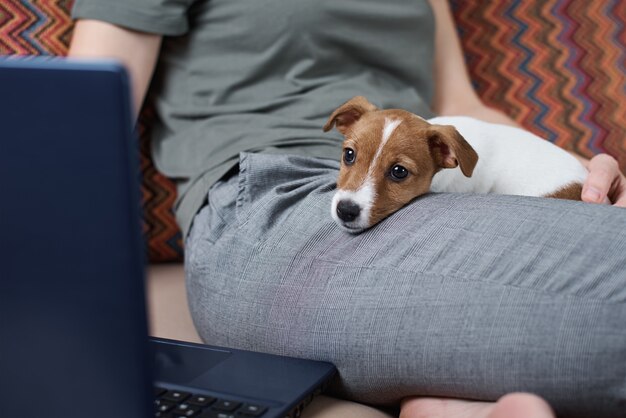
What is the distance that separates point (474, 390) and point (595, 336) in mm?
160

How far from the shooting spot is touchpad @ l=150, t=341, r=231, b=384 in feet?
3.10

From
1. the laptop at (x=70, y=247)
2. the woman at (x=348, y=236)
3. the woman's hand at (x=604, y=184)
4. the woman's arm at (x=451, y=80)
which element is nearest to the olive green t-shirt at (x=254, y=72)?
the woman at (x=348, y=236)

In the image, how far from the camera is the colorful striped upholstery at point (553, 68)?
5.34 feet

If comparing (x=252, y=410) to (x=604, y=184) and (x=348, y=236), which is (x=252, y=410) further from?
(x=604, y=184)

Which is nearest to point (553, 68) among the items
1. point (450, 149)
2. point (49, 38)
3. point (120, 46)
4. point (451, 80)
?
point (451, 80)

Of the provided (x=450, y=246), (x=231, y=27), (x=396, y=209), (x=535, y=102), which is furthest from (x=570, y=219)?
(x=535, y=102)

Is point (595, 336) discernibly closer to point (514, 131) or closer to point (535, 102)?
point (514, 131)

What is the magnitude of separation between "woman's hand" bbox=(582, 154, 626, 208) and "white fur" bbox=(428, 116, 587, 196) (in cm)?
4

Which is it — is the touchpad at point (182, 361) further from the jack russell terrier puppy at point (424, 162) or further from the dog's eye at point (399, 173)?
the dog's eye at point (399, 173)

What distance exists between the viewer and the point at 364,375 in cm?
95

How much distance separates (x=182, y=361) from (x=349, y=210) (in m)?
0.31

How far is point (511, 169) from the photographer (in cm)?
127

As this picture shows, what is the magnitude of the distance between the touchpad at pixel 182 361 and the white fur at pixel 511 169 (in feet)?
1.63

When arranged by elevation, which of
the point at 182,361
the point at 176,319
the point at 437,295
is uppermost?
the point at 437,295
